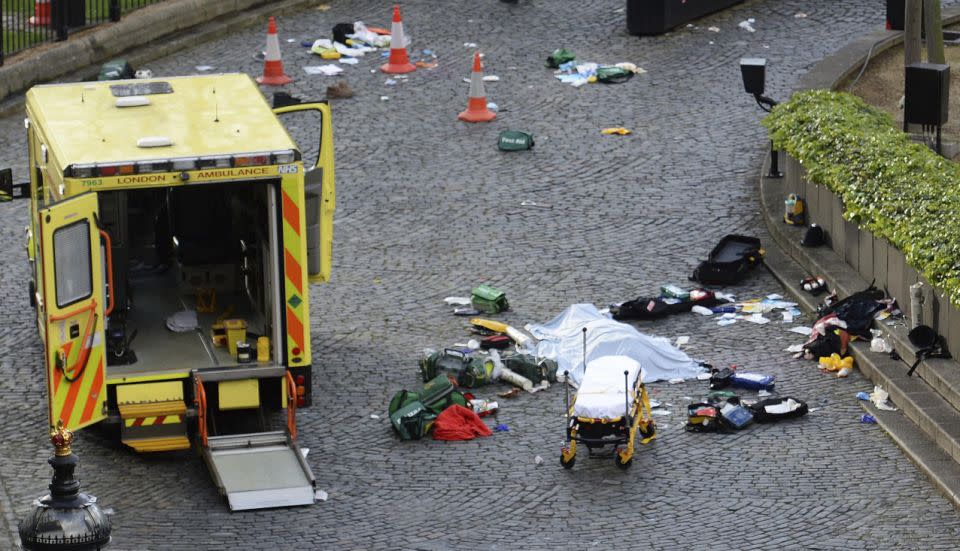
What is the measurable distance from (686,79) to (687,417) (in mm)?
9403

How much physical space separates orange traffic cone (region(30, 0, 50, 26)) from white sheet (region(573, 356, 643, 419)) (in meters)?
12.0

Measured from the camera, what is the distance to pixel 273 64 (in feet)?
71.9

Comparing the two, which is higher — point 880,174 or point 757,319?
point 880,174

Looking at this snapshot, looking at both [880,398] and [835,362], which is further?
[835,362]

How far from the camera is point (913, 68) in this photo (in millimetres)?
16859

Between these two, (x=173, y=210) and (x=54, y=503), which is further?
(x=173, y=210)

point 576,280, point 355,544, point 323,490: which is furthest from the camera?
point 576,280

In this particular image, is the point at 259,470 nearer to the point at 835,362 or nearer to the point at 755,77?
the point at 835,362

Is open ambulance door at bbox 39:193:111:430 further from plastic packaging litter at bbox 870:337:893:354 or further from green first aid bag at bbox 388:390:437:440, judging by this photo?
plastic packaging litter at bbox 870:337:893:354

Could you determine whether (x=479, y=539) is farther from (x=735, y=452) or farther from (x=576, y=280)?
(x=576, y=280)

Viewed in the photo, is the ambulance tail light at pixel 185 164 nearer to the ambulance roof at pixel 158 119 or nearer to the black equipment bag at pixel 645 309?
the ambulance roof at pixel 158 119

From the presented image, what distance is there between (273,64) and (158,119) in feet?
29.1

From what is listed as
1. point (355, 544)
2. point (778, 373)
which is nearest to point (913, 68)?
point (778, 373)

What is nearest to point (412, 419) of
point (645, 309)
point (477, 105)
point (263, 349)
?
point (263, 349)
